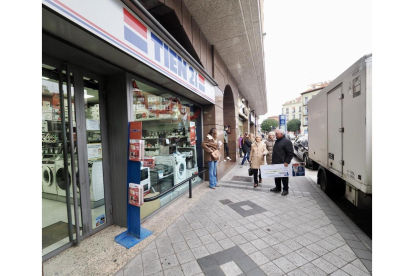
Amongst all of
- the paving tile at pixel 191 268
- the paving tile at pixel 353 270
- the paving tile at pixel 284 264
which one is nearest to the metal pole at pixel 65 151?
the paving tile at pixel 191 268

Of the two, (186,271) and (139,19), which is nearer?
(186,271)

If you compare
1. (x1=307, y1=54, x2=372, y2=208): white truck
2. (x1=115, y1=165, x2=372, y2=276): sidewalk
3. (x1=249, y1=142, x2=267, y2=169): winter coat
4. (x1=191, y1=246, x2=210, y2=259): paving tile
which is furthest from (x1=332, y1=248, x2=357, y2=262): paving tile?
(x1=249, y1=142, x2=267, y2=169): winter coat

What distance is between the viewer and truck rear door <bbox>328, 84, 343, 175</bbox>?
11.3 feet

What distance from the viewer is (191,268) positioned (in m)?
2.17

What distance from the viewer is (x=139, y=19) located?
2480 millimetres

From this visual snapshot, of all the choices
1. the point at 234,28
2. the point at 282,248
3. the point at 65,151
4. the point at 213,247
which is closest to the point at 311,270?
the point at 282,248

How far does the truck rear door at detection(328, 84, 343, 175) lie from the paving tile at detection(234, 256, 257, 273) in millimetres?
2694

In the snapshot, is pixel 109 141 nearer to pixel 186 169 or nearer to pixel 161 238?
pixel 161 238

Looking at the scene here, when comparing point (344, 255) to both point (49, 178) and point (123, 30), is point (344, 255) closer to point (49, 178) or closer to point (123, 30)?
point (123, 30)

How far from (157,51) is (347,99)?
362cm

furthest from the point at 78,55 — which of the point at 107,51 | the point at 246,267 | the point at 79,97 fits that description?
the point at 246,267

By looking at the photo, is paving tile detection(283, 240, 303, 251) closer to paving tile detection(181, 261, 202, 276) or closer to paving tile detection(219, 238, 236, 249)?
paving tile detection(219, 238, 236, 249)

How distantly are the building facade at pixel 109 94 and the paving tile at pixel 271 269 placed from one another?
2399 mm

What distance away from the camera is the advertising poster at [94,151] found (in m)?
2.91
